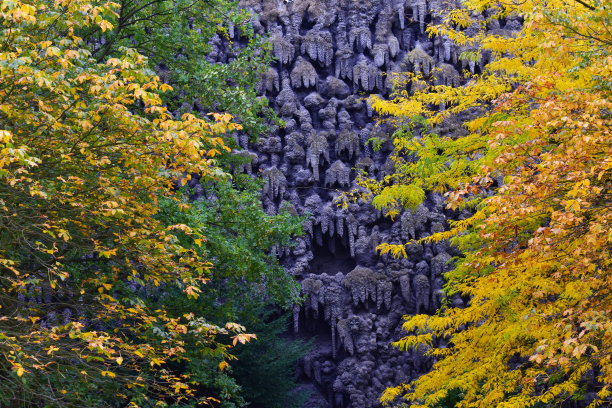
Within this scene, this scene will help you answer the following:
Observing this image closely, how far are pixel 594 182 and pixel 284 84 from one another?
45.0 ft

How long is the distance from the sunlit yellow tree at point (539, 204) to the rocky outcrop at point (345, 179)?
7.03 meters

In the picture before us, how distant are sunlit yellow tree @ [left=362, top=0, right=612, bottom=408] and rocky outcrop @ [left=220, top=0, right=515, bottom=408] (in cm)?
703

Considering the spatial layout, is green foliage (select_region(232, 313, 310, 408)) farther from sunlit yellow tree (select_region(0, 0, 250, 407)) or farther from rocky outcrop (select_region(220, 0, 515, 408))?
sunlit yellow tree (select_region(0, 0, 250, 407))

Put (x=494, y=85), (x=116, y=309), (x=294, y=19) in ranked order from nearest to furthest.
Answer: (x=116, y=309) < (x=494, y=85) < (x=294, y=19)

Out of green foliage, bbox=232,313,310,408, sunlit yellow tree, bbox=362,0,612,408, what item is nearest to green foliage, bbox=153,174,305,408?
green foliage, bbox=232,313,310,408

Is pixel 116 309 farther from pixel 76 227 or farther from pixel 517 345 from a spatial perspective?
pixel 517 345

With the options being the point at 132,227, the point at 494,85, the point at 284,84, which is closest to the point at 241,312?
the point at 132,227

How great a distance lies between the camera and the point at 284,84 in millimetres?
18703

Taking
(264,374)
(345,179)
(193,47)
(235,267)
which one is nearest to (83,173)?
(235,267)

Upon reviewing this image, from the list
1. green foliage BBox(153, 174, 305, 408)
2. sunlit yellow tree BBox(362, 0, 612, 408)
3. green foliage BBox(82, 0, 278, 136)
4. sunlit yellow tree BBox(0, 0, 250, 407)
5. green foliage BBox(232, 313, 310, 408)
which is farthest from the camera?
green foliage BBox(232, 313, 310, 408)

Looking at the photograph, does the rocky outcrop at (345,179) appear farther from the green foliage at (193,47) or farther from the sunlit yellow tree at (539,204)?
the sunlit yellow tree at (539,204)

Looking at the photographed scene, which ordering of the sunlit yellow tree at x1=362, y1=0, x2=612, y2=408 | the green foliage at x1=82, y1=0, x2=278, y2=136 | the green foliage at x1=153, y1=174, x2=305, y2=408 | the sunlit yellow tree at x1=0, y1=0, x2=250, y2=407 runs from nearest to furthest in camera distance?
the sunlit yellow tree at x1=362, y1=0, x2=612, y2=408
the sunlit yellow tree at x1=0, y1=0, x2=250, y2=407
the green foliage at x1=153, y1=174, x2=305, y2=408
the green foliage at x1=82, y1=0, x2=278, y2=136

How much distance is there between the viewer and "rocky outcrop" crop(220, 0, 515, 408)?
16250 mm

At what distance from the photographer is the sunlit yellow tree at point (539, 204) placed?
15.9 feet
